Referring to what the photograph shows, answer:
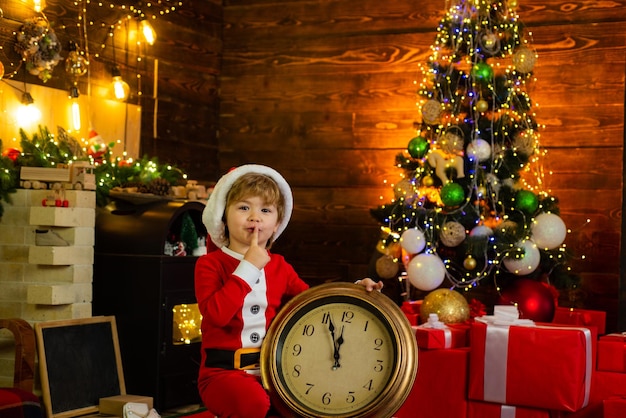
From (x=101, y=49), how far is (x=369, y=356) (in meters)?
3.40

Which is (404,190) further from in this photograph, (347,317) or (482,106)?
(347,317)

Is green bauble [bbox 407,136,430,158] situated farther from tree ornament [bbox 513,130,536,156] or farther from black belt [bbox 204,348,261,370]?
black belt [bbox 204,348,261,370]

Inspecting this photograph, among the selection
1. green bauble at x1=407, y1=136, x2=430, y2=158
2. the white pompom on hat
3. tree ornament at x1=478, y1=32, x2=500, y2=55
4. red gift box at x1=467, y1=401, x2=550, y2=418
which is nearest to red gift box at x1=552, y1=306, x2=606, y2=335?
red gift box at x1=467, y1=401, x2=550, y2=418

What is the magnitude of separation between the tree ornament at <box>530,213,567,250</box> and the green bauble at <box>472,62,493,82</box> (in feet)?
2.50

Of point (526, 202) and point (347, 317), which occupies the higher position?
point (526, 202)

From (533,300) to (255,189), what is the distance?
225cm

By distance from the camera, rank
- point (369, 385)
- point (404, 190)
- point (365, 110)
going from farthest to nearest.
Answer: point (365, 110) < point (404, 190) < point (369, 385)

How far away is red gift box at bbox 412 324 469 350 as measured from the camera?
3939 mm

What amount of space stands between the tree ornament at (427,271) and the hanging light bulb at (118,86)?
195 centimetres

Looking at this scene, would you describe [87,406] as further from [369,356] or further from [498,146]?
[498,146]

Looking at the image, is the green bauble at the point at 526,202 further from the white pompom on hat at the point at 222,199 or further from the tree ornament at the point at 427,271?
the white pompom on hat at the point at 222,199

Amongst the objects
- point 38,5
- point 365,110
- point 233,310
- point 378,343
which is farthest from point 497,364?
point 38,5

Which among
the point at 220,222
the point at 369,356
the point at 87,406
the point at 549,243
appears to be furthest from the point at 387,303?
the point at 549,243

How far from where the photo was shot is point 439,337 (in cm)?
395
